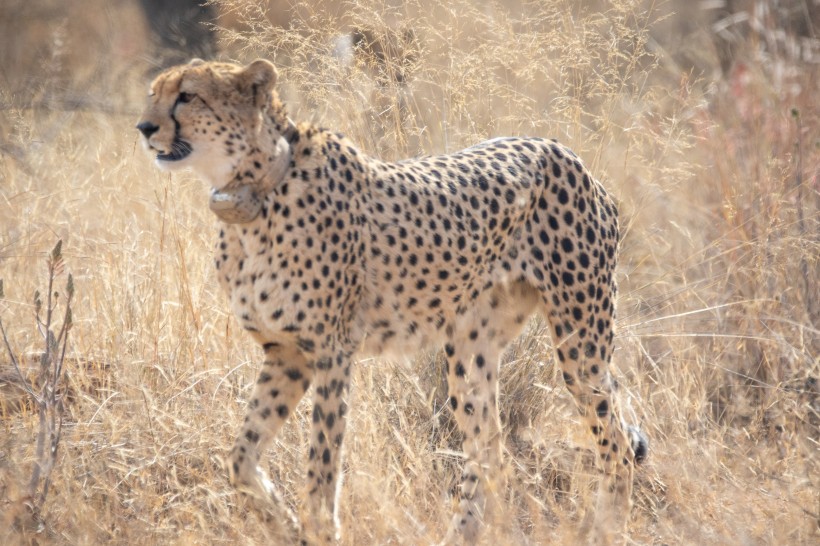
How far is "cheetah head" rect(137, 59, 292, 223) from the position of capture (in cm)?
292

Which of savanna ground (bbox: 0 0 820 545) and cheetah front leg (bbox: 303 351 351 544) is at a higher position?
cheetah front leg (bbox: 303 351 351 544)

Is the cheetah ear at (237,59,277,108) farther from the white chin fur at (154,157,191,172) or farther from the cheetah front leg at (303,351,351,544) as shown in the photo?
the cheetah front leg at (303,351,351,544)

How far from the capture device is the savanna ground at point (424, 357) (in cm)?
322

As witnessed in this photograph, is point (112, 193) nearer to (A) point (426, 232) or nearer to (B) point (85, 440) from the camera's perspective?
(B) point (85, 440)

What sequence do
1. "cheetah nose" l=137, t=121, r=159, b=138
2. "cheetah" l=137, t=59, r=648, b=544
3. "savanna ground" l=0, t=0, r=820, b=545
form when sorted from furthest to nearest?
1. "savanna ground" l=0, t=0, r=820, b=545
2. "cheetah" l=137, t=59, r=648, b=544
3. "cheetah nose" l=137, t=121, r=159, b=138

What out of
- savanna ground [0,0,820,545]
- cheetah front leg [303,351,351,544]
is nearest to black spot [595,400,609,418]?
savanna ground [0,0,820,545]

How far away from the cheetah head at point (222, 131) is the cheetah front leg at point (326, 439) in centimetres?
48

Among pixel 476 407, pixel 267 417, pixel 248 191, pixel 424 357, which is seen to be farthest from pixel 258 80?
pixel 424 357

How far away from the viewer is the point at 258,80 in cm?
300

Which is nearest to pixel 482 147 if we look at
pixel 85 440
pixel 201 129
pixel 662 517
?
pixel 201 129

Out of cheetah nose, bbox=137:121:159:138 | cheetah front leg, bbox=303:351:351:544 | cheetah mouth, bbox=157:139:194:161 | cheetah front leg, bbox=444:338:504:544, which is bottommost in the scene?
cheetah front leg, bbox=444:338:504:544

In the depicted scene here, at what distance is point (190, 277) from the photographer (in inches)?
170

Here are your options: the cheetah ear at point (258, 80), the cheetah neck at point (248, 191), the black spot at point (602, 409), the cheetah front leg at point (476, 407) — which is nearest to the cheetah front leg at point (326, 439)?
the cheetah neck at point (248, 191)

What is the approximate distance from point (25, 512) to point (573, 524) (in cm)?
163
